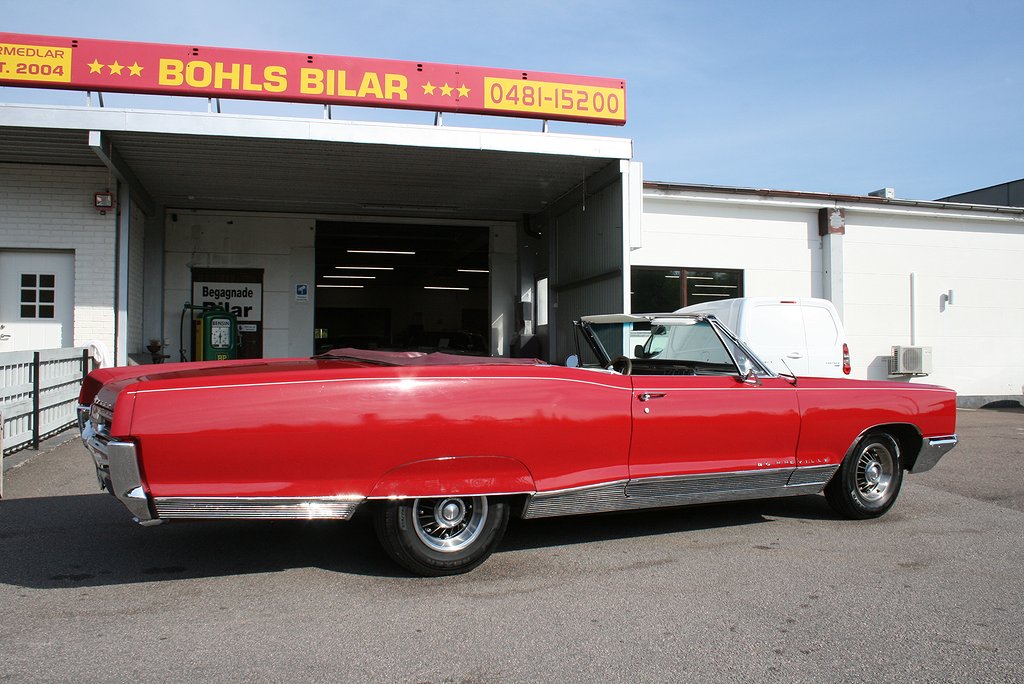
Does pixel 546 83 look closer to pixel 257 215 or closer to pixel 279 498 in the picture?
pixel 257 215

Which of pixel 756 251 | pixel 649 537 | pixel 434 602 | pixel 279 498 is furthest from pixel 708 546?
pixel 756 251

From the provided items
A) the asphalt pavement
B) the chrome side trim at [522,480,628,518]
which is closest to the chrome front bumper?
the asphalt pavement

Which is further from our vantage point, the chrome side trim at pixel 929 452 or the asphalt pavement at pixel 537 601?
the chrome side trim at pixel 929 452

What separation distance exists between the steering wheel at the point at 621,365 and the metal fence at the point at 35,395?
17.3ft

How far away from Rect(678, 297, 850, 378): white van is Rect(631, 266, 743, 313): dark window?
535cm

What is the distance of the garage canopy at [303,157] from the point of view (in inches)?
392

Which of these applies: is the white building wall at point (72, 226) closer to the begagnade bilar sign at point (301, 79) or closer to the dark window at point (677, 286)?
the begagnade bilar sign at point (301, 79)

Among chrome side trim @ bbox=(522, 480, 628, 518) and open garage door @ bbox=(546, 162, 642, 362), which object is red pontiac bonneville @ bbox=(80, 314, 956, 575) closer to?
chrome side trim @ bbox=(522, 480, 628, 518)

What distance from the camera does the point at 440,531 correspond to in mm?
4004

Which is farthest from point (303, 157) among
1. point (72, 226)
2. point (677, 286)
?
point (677, 286)

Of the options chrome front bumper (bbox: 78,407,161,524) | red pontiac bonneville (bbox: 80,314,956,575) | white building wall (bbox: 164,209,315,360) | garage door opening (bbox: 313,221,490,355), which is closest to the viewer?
→ chrome front bumper (bbox: 78,407,161,524)

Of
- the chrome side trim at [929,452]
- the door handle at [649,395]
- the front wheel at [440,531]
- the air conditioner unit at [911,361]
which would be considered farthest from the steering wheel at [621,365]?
the air conditioner unit at [911,361]

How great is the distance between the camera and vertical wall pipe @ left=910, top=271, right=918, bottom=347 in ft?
50.3

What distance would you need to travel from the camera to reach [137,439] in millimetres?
3344
